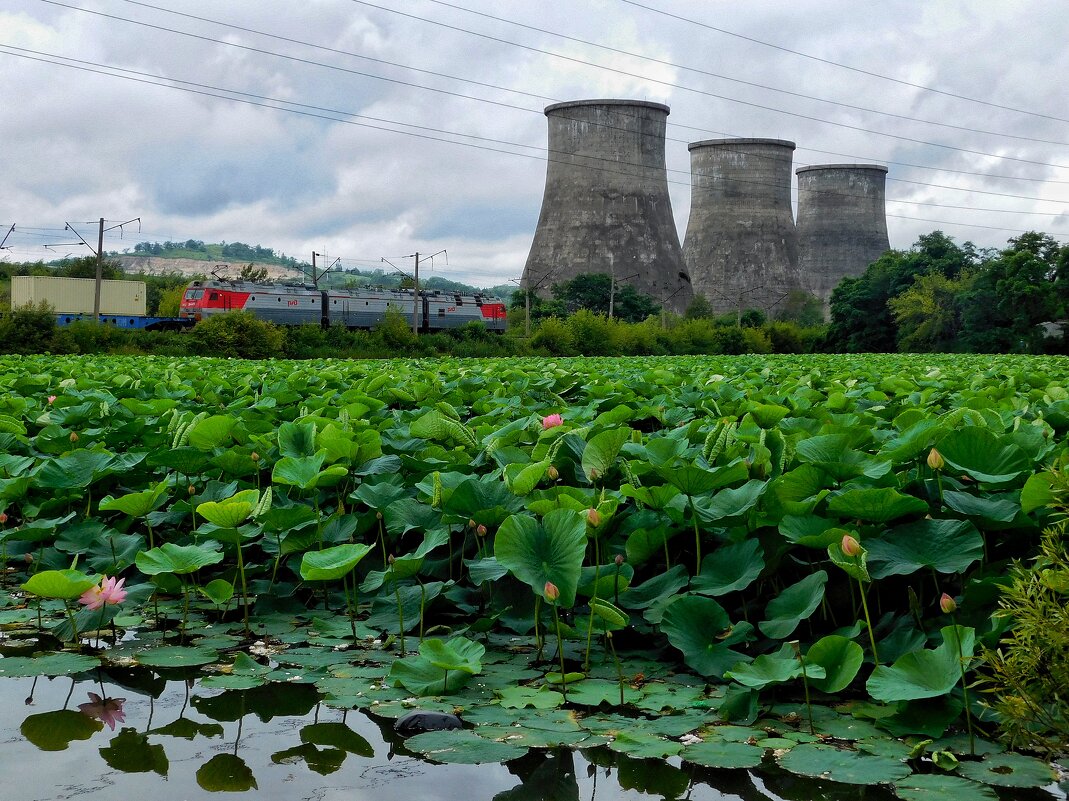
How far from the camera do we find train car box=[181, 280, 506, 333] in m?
29.7

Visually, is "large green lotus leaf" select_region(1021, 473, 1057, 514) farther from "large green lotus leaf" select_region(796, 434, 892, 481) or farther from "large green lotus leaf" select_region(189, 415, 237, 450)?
"large green lotus leaf" select_region(189, 415, 237, 450)

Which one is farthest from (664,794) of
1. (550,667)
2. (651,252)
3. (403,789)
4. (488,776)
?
(651,252)

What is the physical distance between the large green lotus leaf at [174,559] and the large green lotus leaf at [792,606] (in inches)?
42.8

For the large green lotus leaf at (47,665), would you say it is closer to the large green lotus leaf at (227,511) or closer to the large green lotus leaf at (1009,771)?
the large green lotus leaf at (227,511)

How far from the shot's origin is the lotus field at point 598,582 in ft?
4.97

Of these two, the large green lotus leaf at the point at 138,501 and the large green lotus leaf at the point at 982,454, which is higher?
the large green lotus leaf at the point at 982,454

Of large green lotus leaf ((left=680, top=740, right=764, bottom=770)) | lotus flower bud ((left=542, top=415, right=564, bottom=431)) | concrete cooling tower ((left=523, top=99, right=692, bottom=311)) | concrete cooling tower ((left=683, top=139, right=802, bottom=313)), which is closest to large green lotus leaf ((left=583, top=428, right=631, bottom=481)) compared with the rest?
lotus flower bud ((left=542, top=415, right=564, bottom=431))

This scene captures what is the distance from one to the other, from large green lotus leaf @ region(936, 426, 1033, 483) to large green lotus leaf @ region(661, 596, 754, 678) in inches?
20.5

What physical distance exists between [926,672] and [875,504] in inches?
12.7

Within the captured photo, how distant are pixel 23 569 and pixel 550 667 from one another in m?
1.66

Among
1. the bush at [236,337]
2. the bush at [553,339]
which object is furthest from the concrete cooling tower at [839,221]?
the bush at [236,337]

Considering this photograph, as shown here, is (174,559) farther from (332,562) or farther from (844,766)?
(844,766)

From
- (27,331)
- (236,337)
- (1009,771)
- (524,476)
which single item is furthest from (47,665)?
(236,337)

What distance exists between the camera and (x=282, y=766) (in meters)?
1.47
